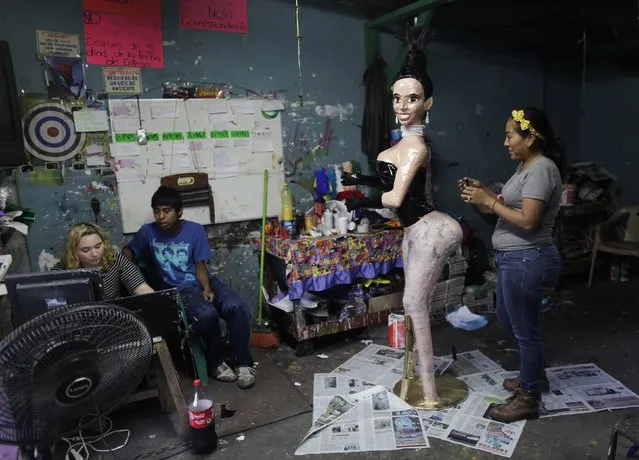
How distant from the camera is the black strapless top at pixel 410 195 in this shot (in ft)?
7.66

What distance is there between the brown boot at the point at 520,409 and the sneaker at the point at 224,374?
1549mm

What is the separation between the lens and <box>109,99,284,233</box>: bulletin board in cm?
308

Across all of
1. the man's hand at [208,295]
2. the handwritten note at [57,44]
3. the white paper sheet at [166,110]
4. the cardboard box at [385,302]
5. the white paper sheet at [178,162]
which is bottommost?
the cardboard box at [385,302]

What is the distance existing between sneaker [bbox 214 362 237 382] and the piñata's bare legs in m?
1.19

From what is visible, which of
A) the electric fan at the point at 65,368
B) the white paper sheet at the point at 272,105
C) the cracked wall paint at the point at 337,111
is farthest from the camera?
the cracked wall paint at the point at 337,111

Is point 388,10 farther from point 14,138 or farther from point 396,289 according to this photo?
point 14,138

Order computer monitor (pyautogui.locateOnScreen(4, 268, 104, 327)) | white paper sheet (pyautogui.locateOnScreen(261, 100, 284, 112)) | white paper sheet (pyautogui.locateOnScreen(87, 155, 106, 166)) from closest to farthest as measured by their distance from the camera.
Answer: computer monitor (pyautogui.locateOnScreen(4, 268, 104, 327)) → white paper sheet (pyautogui.locateOnScreen(87, 155, 106, 166)) → white paper sheet (pyautogui.locateOnScreen(261, 100, 284, 112))

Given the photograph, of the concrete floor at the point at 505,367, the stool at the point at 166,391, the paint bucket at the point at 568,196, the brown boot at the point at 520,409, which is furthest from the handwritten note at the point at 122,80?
the paint bucket at the point at 568,196

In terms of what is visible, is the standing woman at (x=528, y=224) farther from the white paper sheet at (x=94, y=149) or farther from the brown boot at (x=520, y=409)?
the white paper sheet at (x=94, y=149)

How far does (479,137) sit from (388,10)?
159 cm

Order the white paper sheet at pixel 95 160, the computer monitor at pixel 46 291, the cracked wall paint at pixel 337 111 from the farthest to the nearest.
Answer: the cracked wall paint at pixel 337 111, the white paper sheet at pixel 95 160, the computer monitor at pixel 46 291

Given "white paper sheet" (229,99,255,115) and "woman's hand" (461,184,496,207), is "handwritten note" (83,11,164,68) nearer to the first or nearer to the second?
"white paper sheet" (229,99,255,115)

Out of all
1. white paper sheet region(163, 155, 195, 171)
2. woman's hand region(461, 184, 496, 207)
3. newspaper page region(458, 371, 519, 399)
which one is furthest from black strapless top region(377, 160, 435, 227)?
white paper sheet region(163, 155, 195, 171)

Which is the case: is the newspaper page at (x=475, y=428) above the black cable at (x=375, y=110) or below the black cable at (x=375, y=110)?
below
